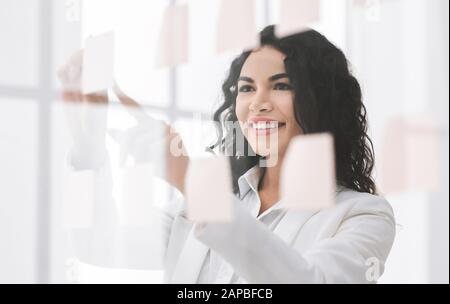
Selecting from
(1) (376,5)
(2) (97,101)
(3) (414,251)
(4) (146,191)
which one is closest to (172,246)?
(4) (146,191)

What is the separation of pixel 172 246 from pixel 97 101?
229 millimetres

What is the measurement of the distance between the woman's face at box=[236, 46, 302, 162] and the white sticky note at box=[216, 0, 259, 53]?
0.03m

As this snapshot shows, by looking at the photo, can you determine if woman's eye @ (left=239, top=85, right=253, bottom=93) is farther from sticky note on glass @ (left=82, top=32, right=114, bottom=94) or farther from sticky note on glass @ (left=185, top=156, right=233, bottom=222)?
sticky note on glass @ (left=82, top=32, right=114, bottom=94)

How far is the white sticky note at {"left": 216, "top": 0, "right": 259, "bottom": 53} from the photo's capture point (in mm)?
781

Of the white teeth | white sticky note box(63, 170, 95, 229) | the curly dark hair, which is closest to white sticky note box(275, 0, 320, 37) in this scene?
the curly dark hair

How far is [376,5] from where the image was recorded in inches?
33.1

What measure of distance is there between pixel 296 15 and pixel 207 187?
0.26 m

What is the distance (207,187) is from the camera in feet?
2.43

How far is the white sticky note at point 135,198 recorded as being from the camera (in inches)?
31.8

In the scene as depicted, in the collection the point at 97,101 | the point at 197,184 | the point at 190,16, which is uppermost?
the point at 190,16

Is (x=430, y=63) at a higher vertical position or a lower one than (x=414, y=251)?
higher

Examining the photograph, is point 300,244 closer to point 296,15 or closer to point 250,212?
point 250,212

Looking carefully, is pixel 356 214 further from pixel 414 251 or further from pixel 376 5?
pixel 376 5

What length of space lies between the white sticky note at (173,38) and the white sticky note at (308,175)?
8.3 inches
